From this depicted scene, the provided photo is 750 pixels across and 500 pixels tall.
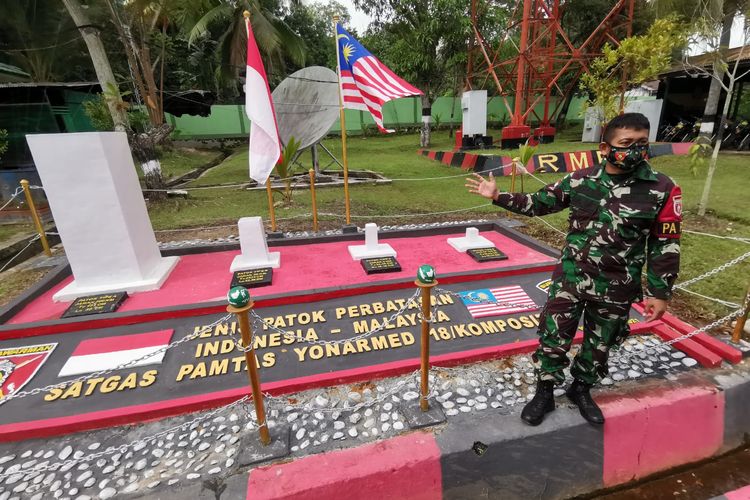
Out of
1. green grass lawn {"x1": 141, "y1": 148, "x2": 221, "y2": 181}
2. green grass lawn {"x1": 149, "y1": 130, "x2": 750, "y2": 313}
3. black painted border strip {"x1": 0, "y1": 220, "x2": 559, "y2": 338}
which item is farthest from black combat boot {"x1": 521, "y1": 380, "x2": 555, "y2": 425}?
green grass lawn {"x1": 141, "y1": 148, "x2": 221, "y2": 181}

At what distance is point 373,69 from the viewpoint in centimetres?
543

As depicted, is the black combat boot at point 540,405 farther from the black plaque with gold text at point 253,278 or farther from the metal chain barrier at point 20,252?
the metal chain barrier at point 20,252

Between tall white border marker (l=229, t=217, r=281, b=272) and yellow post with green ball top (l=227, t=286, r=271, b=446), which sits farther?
tall white border marker (l=229, t=217, r=281, b=272)

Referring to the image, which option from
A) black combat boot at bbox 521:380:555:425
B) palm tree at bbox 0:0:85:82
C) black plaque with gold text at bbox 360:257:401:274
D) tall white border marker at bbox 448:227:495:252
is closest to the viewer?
black combat boot at bbox 521:380:555:425

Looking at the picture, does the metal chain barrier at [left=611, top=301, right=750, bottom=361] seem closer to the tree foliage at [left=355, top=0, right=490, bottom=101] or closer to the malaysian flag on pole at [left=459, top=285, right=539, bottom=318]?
the malaysian flag on pole at [left=459, top=285, right=539, bottom=318]

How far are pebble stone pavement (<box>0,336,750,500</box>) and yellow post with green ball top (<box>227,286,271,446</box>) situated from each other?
19cm

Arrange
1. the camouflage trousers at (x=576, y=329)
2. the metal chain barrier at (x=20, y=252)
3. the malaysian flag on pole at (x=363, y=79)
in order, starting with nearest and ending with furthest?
1. the camouflage trousers at (x=576, y=329)
2. the malaysian flag on pole at (x=363, y=79)
3. the metal chain barrier at (x=20, y=252)

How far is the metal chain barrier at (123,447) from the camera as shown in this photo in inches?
88.0

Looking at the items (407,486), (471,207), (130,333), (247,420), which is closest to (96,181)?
(130,333)

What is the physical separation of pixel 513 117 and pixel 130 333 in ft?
50.0

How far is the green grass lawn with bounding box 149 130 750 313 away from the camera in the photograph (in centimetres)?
491

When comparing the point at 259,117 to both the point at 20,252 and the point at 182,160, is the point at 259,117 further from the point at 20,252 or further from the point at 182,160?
the point at 182,160

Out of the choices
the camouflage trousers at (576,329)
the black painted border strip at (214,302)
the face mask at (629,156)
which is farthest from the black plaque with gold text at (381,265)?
the face mask at (629,156)

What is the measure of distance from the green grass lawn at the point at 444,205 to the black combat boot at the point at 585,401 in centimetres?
274
